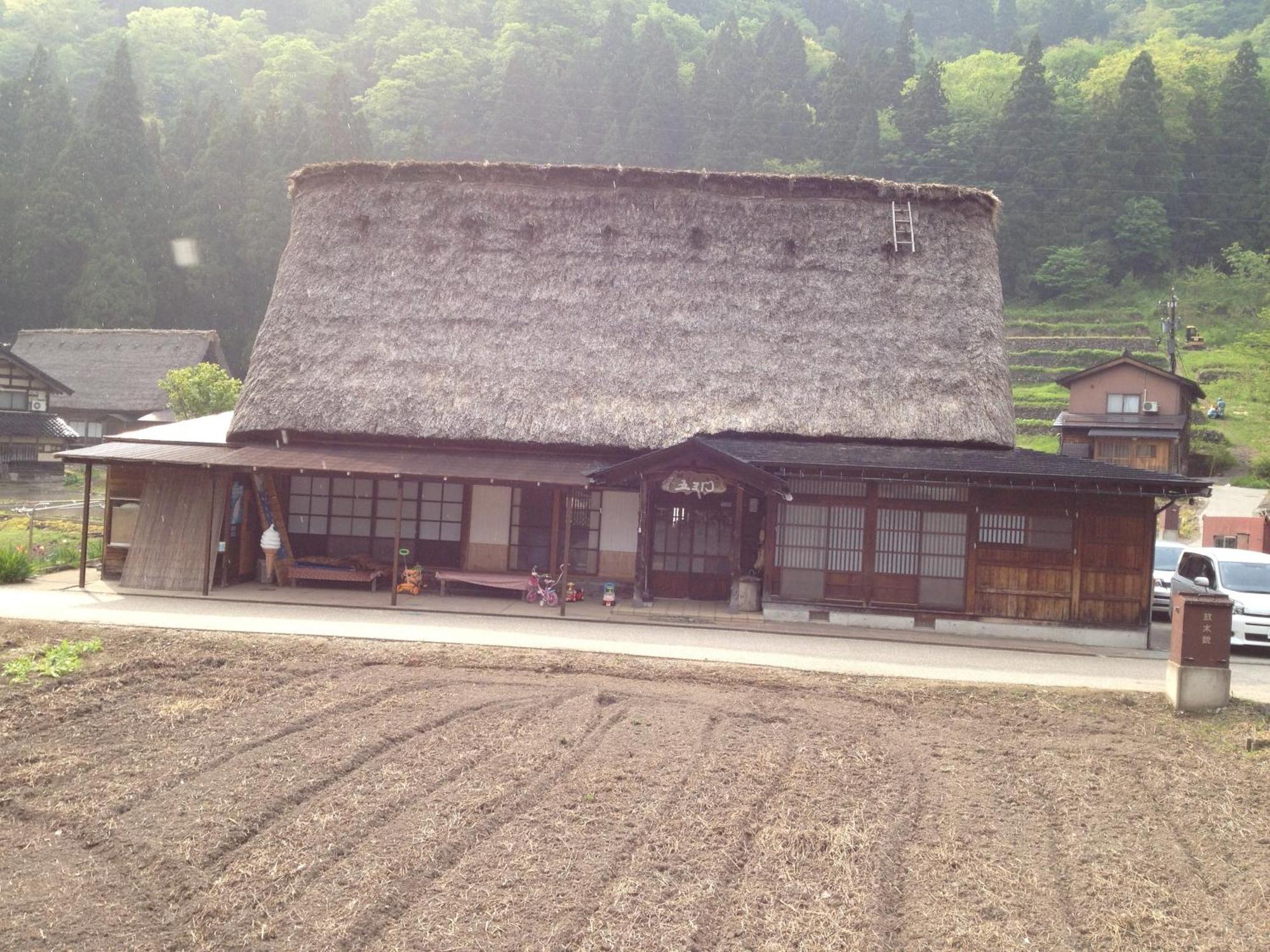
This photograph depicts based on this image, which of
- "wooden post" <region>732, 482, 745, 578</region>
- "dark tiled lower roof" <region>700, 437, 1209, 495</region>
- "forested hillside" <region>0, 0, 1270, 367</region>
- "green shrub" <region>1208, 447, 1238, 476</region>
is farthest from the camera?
"forested hillside" <region>0, 0, 1270, 367</region>

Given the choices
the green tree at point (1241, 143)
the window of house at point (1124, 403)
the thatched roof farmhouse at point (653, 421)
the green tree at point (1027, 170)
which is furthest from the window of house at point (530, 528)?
the green tree at point (1241, 143)

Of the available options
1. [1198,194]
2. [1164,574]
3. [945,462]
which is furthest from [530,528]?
[1198,194]

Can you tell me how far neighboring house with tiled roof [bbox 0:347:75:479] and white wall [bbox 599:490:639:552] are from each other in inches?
982

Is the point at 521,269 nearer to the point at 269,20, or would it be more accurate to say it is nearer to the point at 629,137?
the point at 629,137

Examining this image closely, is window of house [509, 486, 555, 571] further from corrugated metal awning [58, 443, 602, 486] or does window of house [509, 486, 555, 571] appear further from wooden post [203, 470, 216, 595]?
wooden post [203, 470, 216, 595]

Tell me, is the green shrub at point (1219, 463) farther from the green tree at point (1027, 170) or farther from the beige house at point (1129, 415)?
the green tree at point (1027, 170)

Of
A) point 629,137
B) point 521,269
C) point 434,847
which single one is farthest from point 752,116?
point 434,847

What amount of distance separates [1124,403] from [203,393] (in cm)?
3050

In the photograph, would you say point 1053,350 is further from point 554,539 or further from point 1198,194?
point 554,539

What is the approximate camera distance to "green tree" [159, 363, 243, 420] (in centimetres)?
→ 2603

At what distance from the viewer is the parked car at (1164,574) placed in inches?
623

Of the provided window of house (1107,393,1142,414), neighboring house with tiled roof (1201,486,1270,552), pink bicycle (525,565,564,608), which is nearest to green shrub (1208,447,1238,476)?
window of house (1107,393,1142,414)

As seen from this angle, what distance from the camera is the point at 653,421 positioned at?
1406 cm

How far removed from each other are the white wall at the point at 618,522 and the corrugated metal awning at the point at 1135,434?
941 inches
